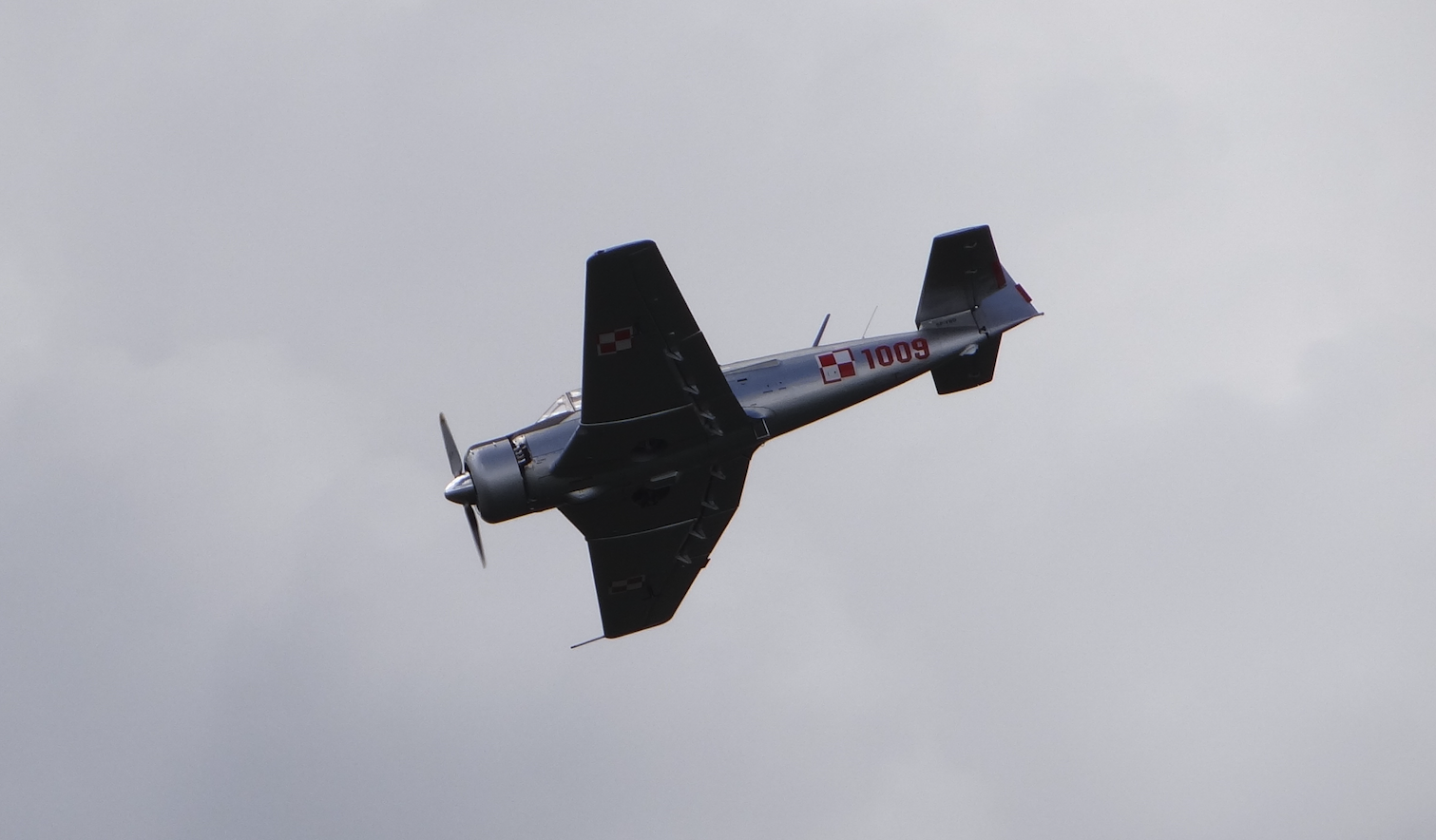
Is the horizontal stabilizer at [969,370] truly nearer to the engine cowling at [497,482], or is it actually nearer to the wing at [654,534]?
the wing at [654,534]

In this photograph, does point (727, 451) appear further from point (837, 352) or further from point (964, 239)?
point (964, 239)

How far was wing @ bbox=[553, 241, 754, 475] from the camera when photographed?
60.0 feet

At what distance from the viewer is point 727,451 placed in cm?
2073

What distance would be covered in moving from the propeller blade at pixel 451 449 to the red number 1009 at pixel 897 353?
6.68m

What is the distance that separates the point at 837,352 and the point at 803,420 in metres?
1.27

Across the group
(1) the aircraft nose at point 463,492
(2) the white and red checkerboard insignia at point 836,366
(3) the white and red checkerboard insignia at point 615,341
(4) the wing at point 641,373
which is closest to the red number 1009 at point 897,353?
(2) the white and red checkerboard insignia at point 836,366

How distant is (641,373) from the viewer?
63.8ft

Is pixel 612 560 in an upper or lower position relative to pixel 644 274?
lower

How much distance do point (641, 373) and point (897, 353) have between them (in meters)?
4.71

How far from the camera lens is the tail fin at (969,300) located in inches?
881

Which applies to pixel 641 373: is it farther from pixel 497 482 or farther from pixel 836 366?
pixel 836 366

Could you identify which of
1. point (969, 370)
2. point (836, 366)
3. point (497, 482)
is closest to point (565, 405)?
point (497, 482)

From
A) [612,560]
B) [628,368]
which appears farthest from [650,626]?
[628,368]

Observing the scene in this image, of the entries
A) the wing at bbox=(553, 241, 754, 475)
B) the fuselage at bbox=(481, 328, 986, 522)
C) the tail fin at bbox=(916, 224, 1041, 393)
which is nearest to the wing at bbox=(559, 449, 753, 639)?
the fuselage at bbox=(481, 328, 986, 522)
